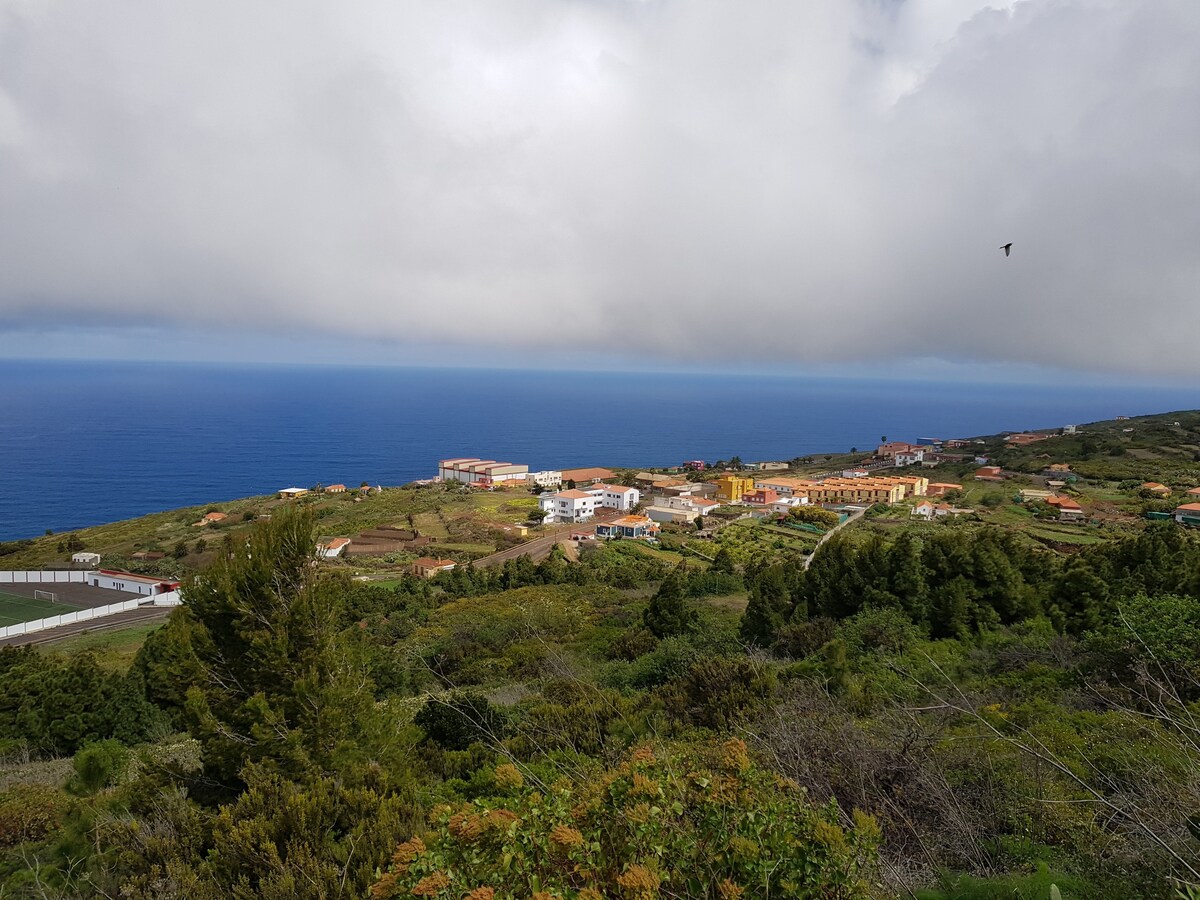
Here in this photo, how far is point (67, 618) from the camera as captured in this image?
85.3ft

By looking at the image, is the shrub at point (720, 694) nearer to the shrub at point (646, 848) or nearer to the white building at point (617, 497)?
the shrub at point (646, 848)

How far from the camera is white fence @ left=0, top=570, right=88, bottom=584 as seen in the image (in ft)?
105

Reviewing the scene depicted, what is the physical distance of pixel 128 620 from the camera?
26.2m

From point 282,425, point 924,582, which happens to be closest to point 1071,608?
point 924,582

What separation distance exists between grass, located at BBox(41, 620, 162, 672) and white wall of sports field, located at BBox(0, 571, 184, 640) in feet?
5.67

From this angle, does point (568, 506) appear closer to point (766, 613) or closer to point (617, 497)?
point (617, 497)

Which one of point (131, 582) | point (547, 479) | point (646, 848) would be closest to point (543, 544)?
point (131, 582)

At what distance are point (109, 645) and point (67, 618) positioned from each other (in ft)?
21.0

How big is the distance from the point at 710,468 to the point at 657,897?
235 feet

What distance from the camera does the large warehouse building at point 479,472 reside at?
6081cm

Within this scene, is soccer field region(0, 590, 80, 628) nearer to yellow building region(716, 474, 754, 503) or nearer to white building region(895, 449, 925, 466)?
yellow building region(716, 474, 754, 503)

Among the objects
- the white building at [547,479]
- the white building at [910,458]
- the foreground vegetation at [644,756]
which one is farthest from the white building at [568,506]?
the white building at [910,458]

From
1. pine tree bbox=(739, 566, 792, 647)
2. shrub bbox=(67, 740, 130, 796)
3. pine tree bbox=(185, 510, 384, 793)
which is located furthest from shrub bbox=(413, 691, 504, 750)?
pine tree bbox=(739, 566, 792, 647)

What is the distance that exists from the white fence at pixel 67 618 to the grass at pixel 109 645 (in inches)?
96.2
